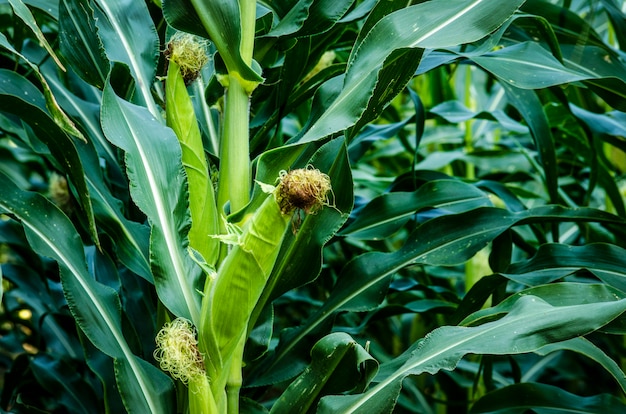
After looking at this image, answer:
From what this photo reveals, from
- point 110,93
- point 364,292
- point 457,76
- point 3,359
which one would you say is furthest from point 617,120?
point 3,359

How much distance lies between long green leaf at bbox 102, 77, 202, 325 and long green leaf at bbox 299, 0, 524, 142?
0.40 ft

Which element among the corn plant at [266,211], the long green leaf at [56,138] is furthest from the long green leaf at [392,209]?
the long green leaf at [56,138]

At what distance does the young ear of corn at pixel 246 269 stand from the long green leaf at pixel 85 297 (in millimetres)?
85

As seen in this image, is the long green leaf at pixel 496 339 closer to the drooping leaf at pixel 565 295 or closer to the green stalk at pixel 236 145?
the drooping leaf at pixel 565 295

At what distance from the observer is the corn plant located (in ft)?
1.73

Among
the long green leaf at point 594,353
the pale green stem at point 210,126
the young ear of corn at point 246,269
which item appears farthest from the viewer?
the pale green stem at point 210,126

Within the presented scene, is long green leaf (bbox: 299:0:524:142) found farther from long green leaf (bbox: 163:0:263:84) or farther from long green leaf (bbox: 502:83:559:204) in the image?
long green leaf (bbox: 502:83:559:204)

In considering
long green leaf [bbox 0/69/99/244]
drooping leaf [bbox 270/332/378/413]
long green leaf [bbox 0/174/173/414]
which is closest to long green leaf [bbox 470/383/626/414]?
drooping leaf [bbox 270/332/378/413]

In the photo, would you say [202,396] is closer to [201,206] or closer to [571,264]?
[201,206]

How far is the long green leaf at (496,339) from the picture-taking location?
1.61 ft

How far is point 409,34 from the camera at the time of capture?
569 mm

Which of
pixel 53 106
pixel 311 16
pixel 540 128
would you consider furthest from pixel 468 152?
pixel 53 106

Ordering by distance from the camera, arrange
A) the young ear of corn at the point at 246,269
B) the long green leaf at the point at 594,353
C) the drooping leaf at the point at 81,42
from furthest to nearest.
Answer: the drooping leaf at the point at 81,42, the long green leaf at the point at 594,353, the young ear of corn at the point at 246,269

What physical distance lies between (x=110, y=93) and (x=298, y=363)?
0.35 m
